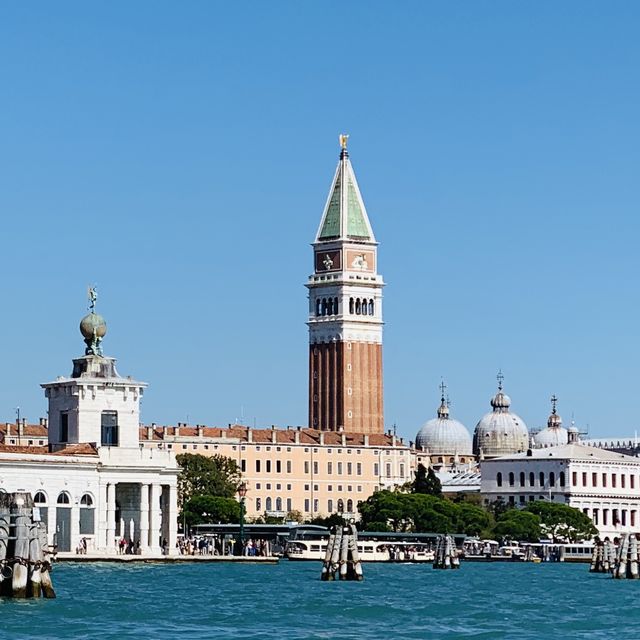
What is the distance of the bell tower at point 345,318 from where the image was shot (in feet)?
563

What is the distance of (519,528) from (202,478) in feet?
68.1

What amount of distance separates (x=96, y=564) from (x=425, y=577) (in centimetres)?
A: 1287

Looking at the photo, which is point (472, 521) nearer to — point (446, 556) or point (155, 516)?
point (446, 556)

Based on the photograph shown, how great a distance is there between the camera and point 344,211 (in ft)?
567

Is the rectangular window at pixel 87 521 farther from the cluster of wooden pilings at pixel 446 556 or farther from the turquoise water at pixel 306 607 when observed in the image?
the cluster of wooden pilings at pixel 446 556

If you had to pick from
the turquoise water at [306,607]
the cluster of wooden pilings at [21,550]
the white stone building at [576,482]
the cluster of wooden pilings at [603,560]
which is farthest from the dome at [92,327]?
the white stone building at [576,482]

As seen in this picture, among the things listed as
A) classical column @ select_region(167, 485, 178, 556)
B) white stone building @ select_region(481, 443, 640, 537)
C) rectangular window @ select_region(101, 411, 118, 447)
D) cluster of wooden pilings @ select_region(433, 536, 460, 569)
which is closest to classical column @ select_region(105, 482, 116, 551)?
rectangular window @ select_region(101, 411, 118, 447)

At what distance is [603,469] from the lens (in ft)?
543

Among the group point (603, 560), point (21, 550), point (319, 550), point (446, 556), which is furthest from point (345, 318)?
point (21, 550)

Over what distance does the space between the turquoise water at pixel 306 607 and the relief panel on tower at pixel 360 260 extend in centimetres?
9274

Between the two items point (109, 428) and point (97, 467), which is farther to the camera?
point (109, 428)

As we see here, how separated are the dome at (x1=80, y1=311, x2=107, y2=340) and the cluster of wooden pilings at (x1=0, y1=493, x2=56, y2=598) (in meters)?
39.1

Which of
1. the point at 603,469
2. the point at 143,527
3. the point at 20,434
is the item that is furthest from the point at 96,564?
the point at 603,469

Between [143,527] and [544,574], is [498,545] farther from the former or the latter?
[143,527]
